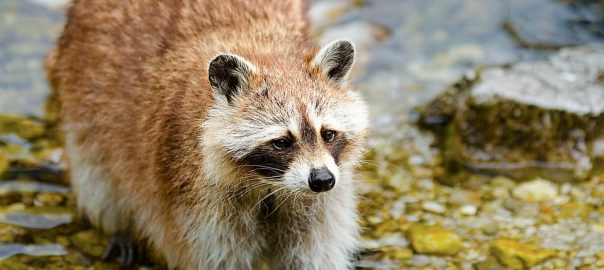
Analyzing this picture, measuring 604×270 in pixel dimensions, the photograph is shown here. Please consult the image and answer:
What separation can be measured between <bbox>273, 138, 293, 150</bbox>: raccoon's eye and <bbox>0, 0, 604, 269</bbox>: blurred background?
5.04ft

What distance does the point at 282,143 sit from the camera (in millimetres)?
5410

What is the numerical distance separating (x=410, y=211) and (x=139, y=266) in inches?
91.7

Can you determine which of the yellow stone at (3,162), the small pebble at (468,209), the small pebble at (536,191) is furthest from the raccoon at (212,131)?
the small pebble at (536,191)

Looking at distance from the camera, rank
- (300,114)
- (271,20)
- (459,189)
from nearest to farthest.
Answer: (300,114) → (271,20) → (459,189)

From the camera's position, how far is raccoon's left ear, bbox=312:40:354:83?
578 centimetres

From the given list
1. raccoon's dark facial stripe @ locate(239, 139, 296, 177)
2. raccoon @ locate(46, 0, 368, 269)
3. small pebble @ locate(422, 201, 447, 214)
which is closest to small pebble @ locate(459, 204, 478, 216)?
small pebble @ locate(422, 201, 447, 214)

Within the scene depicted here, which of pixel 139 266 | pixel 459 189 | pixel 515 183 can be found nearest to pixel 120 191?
pixel 139 266

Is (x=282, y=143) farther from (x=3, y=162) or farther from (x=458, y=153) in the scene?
(x=3, y=162)

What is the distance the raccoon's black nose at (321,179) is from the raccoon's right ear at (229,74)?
0.84 meters

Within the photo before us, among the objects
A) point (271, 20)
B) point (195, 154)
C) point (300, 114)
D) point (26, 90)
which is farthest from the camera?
point (26, 90)

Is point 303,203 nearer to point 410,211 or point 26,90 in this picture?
point 410,211

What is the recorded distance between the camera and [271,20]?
22.0 ft

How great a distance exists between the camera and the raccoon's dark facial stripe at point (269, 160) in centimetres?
539

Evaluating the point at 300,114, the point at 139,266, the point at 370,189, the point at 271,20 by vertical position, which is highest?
the point at 271,20
